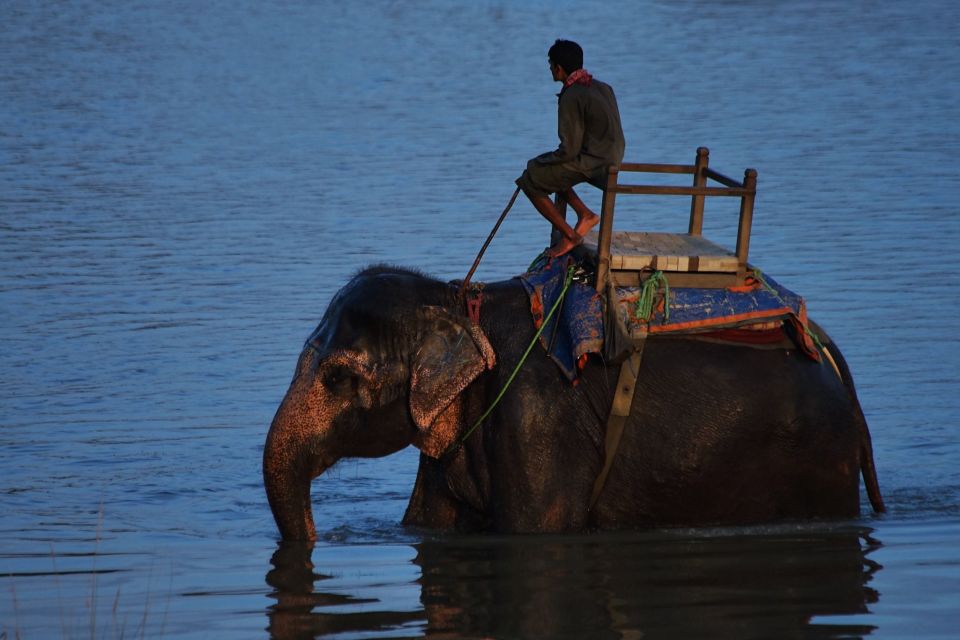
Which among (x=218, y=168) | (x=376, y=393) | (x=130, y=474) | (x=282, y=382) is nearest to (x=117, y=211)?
(x=218, y=168)

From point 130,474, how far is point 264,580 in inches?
94.5

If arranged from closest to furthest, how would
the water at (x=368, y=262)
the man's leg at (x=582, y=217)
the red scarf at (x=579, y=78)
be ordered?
the water at (x=368, y=262) < the man's leg at (x=582, y=217) < the red scarf at (x=579, y=78)

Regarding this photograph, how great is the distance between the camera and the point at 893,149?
20.0 metres

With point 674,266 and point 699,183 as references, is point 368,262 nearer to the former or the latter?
point 699,183

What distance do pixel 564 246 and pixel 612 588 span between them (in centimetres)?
156

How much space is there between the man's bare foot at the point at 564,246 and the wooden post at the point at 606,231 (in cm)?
23

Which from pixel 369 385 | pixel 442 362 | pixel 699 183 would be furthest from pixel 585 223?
pixel 369 385

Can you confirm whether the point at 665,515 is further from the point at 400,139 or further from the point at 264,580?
the point at 400,139

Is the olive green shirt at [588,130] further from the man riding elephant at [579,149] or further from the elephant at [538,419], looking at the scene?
the elephant at [538,419]

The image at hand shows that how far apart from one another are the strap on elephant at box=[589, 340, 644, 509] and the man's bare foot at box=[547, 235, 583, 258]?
1.93ft

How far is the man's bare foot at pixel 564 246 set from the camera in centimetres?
799

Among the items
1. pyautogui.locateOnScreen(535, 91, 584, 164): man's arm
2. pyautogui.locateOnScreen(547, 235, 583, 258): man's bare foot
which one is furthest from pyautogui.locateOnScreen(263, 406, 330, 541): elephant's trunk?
pyautogui.locateOnScreen(535, 91, 584, 164): man's arm

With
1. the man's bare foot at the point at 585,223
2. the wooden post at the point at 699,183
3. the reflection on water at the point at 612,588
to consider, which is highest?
the wooden post at the point at 699,183

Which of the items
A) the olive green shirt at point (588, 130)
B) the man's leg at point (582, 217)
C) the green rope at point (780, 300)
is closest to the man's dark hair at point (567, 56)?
the olive green shirt at point (588, 130)
